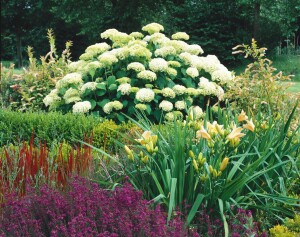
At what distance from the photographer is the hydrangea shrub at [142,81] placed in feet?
25.7

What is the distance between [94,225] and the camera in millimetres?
3066

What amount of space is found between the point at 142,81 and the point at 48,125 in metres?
1.75

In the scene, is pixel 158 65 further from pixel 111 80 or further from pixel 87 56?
pixel 87 56

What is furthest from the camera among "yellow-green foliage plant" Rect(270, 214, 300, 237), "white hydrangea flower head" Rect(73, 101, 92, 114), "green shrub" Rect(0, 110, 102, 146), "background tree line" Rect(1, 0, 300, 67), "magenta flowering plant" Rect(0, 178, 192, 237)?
"background tree line" Rect(1, 0, 300, 67)

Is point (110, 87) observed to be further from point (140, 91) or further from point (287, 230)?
point (287, 230)

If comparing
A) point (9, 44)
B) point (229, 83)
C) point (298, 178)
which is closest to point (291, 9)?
point (229, 83)

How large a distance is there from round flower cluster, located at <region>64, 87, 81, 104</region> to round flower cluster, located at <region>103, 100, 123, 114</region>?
1.93ft

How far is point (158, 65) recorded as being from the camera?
7.91m

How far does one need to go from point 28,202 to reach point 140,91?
418 centimetres

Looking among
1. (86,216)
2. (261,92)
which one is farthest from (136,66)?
(86,216)

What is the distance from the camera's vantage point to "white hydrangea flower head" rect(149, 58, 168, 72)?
791cm

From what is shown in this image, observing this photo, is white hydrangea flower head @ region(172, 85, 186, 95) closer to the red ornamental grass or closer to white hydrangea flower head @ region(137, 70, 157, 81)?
white hydrangea flower head @ region(137, 70, 157, 81)

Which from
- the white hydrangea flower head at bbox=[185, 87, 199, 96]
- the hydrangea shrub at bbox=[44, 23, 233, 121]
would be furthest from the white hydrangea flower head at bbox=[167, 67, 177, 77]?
the white hydrangea flower head at bbox=[185, 87, 199, 96]

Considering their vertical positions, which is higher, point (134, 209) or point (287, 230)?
point (134, 209)
